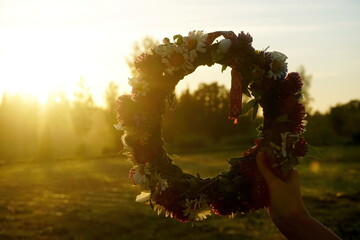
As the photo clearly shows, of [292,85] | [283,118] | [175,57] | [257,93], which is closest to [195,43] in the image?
[175,57]

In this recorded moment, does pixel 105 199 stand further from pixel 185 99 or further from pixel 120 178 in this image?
pixel 185 99

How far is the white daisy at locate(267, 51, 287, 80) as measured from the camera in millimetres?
4492

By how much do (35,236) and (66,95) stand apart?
74.5m

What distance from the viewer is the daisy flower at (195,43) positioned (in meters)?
4.73

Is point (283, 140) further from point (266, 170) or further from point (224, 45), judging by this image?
point (224, 45)

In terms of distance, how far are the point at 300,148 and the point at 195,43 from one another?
4.83 ft

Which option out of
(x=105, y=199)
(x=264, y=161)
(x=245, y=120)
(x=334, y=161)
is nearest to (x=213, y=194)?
(x=264, y=161)

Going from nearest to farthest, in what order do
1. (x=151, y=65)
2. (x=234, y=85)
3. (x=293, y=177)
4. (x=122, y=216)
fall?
(x=293, y=177)
(x=234, y=85)
(x=151, y=65)
(x=122, y=216)

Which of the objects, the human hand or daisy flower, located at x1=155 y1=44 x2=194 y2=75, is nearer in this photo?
the human hand

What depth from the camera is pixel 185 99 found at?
58969mm

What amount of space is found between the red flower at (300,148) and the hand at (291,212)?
2.78 ft

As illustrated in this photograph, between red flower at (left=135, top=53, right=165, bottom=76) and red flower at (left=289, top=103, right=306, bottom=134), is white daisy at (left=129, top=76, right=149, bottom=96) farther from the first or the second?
red flower at (left=289, top=103, right=306, bottom=134)

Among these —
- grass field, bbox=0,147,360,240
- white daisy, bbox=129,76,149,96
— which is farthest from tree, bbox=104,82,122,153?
white daisy, bbox=129,76,149,96

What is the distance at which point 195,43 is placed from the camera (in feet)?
15.7
